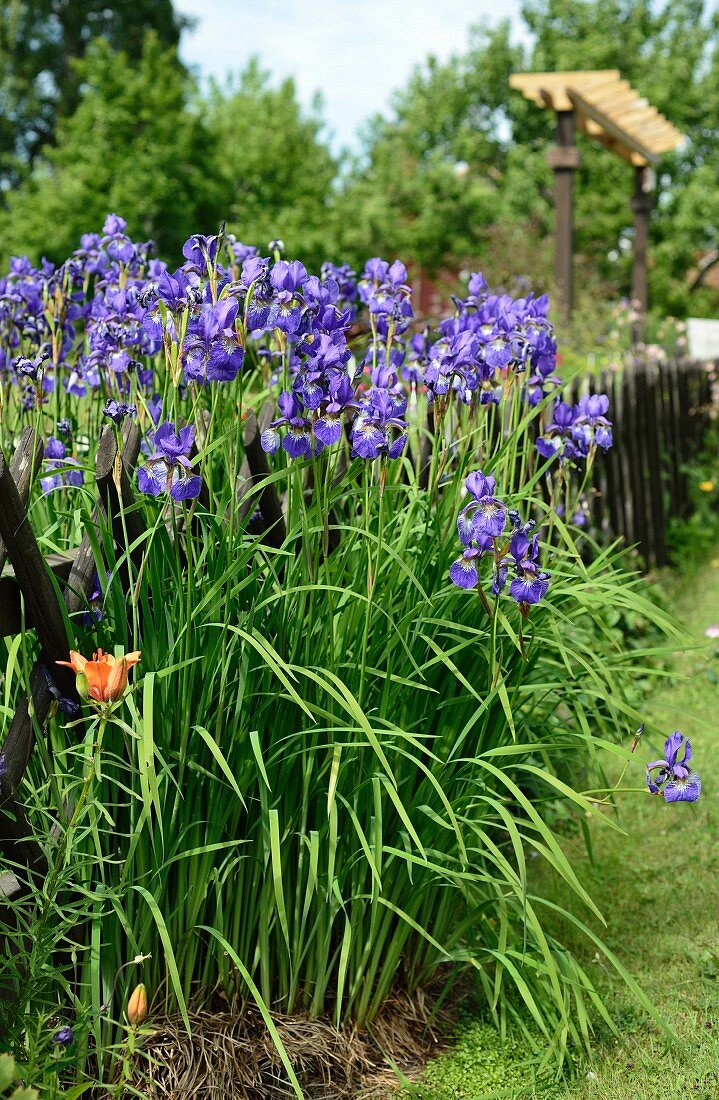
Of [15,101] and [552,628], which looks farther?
[15,101]

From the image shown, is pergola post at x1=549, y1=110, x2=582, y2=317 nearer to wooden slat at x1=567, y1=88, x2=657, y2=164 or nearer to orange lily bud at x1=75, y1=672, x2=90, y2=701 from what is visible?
wooden slat at x1=567, y1=88, x2=657, y2=164

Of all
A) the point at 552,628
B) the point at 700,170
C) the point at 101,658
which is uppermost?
the point at 700,170

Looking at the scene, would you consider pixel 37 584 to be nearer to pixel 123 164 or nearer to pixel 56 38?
pixel 123 164

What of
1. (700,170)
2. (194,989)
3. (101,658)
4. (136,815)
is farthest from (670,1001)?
(700,170)

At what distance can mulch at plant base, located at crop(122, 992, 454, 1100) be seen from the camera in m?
2.08

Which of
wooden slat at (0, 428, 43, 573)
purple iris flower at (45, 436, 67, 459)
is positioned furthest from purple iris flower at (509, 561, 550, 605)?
purple iris flower at (45, 436, 67, 459)

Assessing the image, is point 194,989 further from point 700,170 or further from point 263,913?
point 700,170

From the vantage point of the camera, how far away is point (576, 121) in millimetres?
12102

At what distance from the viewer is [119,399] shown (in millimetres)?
2570

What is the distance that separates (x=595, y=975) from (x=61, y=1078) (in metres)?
1.32

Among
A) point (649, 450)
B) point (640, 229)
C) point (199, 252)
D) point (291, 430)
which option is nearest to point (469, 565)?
point (291, 430)

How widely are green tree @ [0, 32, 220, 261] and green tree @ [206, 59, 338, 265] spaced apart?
1553 millimetres

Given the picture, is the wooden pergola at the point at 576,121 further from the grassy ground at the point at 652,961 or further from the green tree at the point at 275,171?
the green tree at the point at 275,171

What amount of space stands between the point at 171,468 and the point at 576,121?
11495 mm
